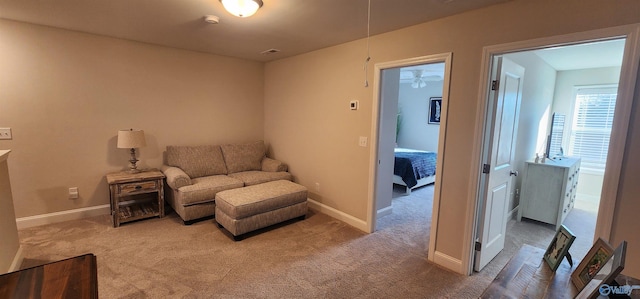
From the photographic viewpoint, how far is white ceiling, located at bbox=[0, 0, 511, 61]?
2.28 m

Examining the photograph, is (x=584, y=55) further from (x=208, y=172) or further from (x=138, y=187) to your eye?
(x=138, y=187)

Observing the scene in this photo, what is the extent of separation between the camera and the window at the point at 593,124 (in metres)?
4.42

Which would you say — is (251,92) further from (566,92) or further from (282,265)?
(566,92)

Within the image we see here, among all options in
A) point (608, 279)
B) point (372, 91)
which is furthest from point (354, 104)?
point (608, 279)

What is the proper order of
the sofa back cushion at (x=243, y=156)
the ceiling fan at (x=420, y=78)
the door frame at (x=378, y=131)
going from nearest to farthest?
1. the door frame at (x=378, y=131)
2. the sofa back cushion at (x=243, y=156)
3. the ceiling fan at (x=420, y=78)

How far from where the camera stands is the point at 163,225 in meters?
3.40

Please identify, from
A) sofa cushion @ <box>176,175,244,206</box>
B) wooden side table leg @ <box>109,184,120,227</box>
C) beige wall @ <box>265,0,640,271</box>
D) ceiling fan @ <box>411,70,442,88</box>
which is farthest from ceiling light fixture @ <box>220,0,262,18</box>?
ceiling fan @ <box>411,70,442,88</box>

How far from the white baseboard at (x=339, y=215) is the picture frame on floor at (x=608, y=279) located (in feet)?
7.58

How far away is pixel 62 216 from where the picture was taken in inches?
133

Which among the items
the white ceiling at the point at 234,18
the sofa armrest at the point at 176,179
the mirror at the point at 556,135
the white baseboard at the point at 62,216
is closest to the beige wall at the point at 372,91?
the white ceiling at the point at 234,18

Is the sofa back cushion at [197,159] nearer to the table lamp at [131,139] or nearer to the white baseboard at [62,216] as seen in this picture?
the table lamp at [131,139]

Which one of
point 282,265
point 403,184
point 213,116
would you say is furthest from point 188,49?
point 403,184

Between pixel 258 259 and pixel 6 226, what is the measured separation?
1.99 m

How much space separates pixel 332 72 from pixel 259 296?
2.68 metres
